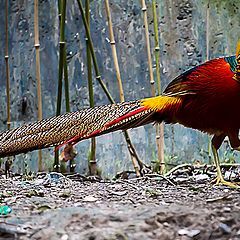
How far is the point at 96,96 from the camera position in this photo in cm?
392

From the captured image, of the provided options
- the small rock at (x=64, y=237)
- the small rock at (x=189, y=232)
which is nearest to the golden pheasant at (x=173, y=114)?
the small rock at (x=64, y=237)

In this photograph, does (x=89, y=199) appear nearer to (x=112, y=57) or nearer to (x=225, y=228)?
(x=225, y=228)

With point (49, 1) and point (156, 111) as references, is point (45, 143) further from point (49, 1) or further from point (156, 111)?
point (49, 1)

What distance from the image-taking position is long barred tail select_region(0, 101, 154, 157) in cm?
219

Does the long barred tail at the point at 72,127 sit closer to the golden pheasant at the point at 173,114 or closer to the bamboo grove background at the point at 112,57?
the golden pheasant at the point at 173,114

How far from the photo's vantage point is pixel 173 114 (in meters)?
2.63

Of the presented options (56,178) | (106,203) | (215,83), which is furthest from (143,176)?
(106,203)

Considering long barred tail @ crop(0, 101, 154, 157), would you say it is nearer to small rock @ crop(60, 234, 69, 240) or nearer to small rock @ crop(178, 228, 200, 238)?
small rock @ crop(60, 234, 69, 240)

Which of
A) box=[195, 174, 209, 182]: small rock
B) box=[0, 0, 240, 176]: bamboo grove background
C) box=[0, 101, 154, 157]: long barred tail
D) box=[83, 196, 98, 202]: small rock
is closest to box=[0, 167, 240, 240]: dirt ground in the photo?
box=[83, 196, 98, 202]: small rock

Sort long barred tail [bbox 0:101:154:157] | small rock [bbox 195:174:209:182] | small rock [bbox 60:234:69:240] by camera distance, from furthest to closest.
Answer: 1. small rock [bbox 195:174:209:182]
2. long barred tail [bbox 0:101:154:157]
3. small rock [bbox 60:234:69:240]

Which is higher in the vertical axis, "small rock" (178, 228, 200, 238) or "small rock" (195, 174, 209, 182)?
"small rock" (178, 228, 200, 238)

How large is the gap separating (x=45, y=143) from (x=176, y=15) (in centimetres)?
205

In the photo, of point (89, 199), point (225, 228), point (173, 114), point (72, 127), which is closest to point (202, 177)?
point (173, 114)

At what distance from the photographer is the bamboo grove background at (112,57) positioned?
3859 mm
